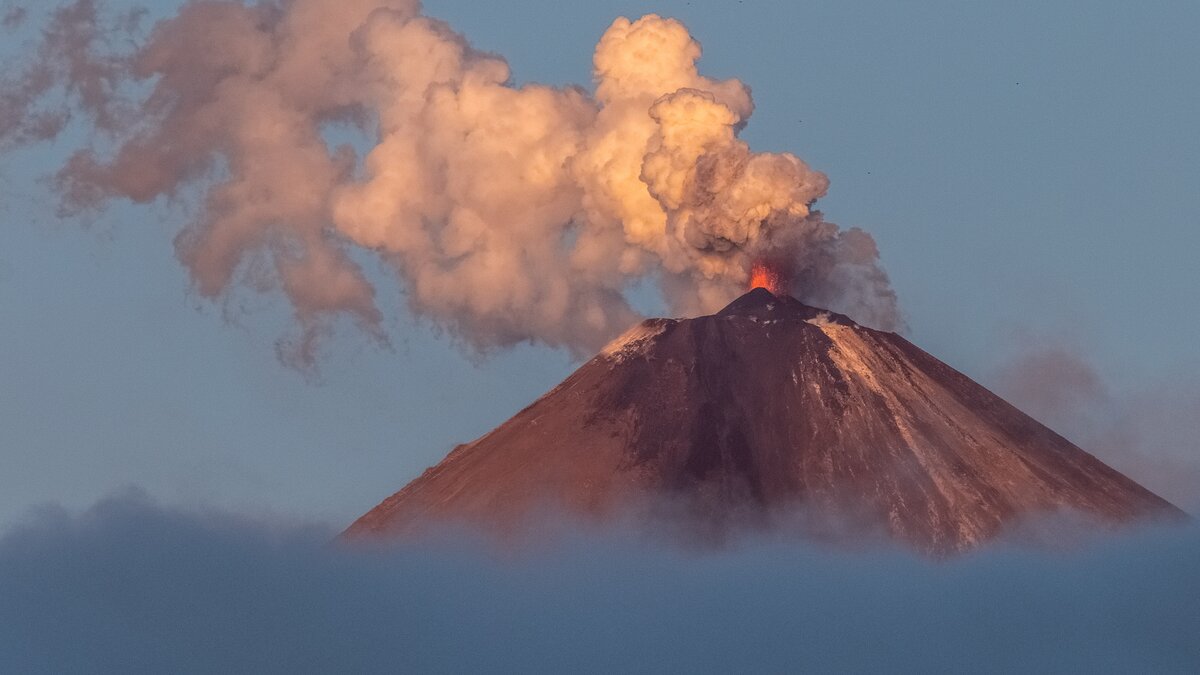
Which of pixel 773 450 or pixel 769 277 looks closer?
pixel 773 450

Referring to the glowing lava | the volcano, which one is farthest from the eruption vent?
the volcano

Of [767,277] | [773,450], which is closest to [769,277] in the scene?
[767,277]

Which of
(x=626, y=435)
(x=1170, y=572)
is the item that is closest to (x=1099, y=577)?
(x=1170, y=572)

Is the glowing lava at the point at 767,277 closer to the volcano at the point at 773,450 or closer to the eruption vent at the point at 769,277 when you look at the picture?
the eruption vent at the point at 769,277

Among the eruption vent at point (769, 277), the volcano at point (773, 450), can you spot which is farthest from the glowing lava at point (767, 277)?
the volcano at point (773, 450)

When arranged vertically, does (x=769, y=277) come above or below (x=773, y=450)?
above

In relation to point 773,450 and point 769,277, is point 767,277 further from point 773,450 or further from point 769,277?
point 773,450
